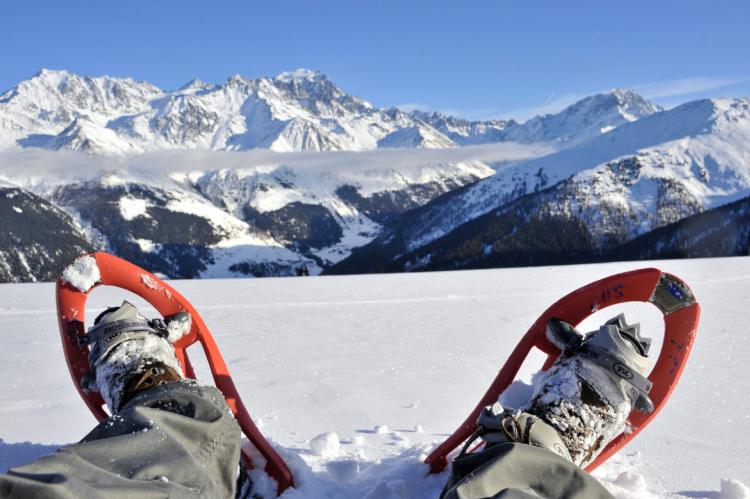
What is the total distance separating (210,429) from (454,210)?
14026 cm

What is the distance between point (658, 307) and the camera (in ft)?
9.61

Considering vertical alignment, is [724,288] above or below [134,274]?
below

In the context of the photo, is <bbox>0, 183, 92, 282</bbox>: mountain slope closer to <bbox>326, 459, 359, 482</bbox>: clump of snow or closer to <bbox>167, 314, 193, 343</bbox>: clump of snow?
<bbox>167, 314, 193, 343</bbox>: clump of snow

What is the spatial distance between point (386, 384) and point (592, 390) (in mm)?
1821

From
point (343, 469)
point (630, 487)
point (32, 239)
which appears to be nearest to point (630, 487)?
point (630, 487)

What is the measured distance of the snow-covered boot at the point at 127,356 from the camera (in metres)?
2.30

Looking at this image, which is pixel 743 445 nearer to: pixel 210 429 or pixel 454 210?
pixel 210 429

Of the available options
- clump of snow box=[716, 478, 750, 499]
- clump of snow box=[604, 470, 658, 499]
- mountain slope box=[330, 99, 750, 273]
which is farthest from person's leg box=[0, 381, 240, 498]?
mountain slope box=[330, 99, 750, 273]

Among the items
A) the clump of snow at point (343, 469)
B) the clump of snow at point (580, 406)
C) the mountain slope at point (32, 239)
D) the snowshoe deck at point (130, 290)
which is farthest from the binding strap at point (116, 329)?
the mountain slope at point (32, 239)

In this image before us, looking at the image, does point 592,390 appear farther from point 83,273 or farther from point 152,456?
point 83,273

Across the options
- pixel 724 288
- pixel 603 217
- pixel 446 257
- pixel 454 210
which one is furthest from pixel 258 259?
pixel 724 288

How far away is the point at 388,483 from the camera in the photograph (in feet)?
7.61

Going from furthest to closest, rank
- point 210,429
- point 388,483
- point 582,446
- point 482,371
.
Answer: point 482,371 < point 388,483 < point 582,446 < point 210,429

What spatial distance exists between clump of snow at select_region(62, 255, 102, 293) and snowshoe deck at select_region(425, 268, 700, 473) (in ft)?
7.26
